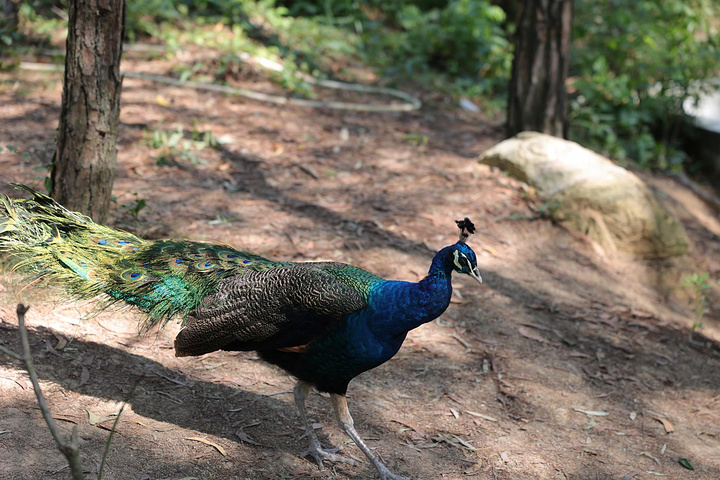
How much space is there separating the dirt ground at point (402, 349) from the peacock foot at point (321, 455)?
56 millimetres

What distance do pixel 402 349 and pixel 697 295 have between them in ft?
11.9

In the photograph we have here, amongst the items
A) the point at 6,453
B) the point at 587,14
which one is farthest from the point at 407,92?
the point at 6,453

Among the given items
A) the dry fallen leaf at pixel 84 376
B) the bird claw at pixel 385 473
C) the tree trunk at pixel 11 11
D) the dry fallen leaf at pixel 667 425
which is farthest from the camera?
the tree trunk at pixel 11 11

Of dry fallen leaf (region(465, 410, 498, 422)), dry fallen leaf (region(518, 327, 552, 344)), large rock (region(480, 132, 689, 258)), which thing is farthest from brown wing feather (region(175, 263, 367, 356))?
large rock (region(480, 132, 689, 258))

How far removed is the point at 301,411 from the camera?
12.8ft

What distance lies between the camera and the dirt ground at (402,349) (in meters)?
3.81

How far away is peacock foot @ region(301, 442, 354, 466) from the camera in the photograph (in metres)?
3.78

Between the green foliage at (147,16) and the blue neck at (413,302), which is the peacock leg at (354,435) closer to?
the blue neck at (413,302)

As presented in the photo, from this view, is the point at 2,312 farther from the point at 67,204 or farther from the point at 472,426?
the point at 472,426

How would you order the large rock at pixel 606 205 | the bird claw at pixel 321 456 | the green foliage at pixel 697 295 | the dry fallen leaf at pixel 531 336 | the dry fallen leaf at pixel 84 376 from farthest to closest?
the large rock at pixel 606 205 < the green foliage at pixel 697 295 < the dry fallen leaf at pixel 531 336 < the dry fallen leaf at pixel 84 376 < the bird claw at pixel 321 456

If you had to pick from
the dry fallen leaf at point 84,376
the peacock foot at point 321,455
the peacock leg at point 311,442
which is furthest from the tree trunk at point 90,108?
the peacock foot at point 321,455

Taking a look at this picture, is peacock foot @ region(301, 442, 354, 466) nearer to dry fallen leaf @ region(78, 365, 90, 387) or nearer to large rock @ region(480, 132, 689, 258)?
dry fallen leaf @ region(78, 365, 90, 387)

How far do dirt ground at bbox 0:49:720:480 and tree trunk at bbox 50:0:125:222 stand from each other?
79cm

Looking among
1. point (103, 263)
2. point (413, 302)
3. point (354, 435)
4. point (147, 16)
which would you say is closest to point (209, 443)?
point (354, 435)
